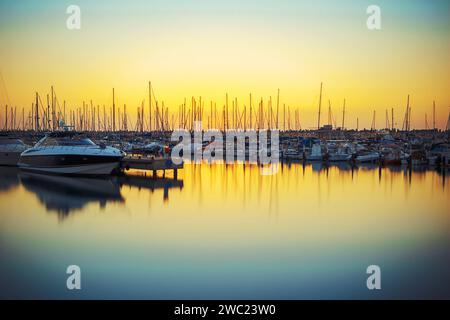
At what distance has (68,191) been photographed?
73.9 feet

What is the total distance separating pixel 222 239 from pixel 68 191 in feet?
37.0

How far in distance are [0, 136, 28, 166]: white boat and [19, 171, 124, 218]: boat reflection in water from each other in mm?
6289

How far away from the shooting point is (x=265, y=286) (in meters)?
9.75

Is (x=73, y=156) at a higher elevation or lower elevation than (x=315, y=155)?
higher

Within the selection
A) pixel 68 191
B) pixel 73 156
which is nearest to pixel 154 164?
pixel 73 156

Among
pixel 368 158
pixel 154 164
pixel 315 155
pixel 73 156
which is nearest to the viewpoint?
pixel 73 156

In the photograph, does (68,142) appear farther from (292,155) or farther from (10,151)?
(292,155)

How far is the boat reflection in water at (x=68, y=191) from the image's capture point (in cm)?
1922

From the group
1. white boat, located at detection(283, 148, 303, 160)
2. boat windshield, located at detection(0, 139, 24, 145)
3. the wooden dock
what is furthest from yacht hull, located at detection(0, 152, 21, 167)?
white boat, located at detection(283, 148, 303, 160)

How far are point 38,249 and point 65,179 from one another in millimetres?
14567

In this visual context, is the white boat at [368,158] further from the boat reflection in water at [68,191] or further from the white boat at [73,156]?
the boat reflection in water at [68,191]

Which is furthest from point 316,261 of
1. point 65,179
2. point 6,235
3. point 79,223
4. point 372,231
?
point 65,179
